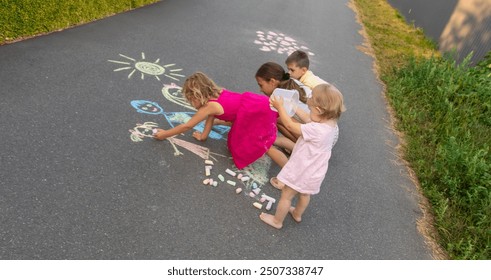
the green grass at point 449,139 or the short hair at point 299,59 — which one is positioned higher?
the short hair at point 299,59

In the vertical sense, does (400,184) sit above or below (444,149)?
below

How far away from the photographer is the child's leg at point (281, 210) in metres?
3.38

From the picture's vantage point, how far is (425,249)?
380 centimetres

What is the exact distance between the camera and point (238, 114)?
4.10 metres

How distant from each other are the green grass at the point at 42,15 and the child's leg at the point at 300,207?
4.79 meters

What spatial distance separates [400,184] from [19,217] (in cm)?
419

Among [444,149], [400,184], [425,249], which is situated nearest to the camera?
[425,249]

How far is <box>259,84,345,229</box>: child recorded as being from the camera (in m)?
2.98

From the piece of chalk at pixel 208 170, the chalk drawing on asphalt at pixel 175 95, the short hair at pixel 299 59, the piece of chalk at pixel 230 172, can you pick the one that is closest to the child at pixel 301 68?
the short hair at pixel 299 59

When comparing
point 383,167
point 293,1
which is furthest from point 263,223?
point 293,1

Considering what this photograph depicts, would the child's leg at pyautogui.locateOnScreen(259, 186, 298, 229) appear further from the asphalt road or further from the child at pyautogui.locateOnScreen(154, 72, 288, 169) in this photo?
the child at pyautogui.locateOnScreen(154, 72, 288, 169)

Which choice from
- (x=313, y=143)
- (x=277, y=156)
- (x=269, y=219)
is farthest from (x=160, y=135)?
(x=313, y=143)

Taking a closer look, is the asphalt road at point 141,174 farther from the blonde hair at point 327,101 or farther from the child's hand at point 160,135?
the blonde hair at point 327,101

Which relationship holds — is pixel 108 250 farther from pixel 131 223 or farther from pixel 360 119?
pixel 360 119
